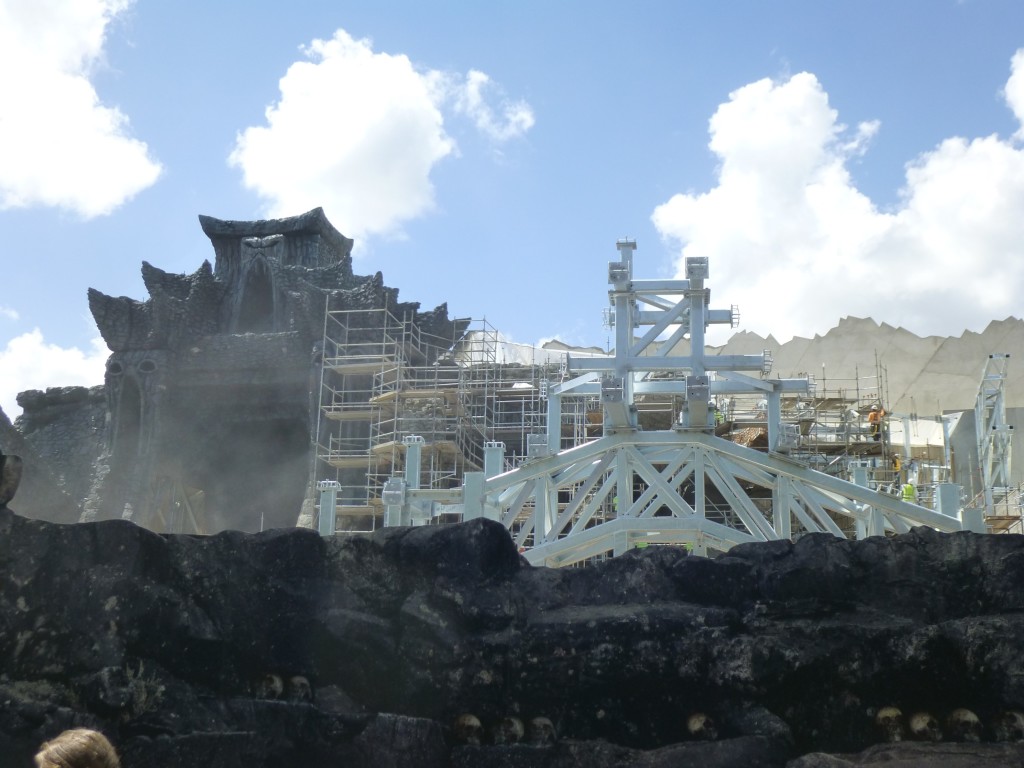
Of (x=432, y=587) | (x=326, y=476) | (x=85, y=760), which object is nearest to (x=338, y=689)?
(x=432, y=587)

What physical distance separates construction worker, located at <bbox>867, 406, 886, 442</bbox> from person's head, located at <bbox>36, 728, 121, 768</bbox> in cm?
2689

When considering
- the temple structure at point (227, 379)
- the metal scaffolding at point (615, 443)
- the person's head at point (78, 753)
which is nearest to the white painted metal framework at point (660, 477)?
the metal scaffolding at point (615, 443)

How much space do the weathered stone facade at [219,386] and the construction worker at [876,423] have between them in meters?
10.3

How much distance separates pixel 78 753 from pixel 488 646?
5.48 metres

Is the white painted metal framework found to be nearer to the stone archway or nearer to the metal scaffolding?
the metal scaffolding

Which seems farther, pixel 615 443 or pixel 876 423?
pixel 876 423

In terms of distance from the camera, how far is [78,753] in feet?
10.8

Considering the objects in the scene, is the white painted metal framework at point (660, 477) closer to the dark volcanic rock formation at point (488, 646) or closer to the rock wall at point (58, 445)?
the dark volcanic rock formation at point (488, 646)

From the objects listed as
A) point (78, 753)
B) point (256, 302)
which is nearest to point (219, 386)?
point (256, 302)

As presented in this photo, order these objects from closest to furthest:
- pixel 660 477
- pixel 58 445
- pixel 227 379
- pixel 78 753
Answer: pixel 78 753
pixel 660 477
pixel 227 379
pixel 58 445

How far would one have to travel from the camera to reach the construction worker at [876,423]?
1134 inches

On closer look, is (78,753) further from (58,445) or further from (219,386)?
(58,445)

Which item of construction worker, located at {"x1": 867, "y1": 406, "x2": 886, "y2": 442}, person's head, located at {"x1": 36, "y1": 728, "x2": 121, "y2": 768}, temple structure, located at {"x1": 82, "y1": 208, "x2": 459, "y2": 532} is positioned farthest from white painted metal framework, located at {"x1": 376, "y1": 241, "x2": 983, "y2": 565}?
person's head, located at {"x1": 36, "y1": 728, "x2": 121, "y2": 768}

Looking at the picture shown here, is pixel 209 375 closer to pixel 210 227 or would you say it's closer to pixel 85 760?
pixel 210 227
